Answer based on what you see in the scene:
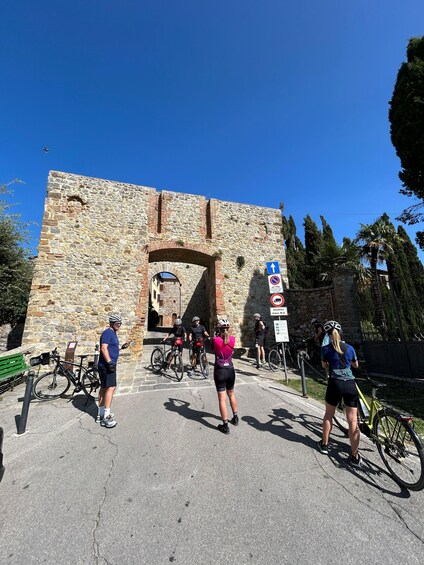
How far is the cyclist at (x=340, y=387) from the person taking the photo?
299cm

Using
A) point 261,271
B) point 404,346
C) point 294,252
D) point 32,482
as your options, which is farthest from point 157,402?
point 294,252

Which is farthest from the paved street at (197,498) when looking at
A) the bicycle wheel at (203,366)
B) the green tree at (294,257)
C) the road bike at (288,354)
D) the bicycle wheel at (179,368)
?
the green tree at (294,257)

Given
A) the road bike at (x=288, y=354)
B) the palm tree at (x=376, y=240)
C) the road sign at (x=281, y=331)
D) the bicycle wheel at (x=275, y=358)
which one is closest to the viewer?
the road sign at (x=281, y=331)

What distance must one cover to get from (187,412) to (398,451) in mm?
3242

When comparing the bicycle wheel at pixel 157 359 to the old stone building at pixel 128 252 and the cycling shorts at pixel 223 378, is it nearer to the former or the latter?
the old stone building at pixel 128 252

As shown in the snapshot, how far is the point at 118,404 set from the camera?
5.16 m

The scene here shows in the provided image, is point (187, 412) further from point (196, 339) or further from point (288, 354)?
point (288, 354)

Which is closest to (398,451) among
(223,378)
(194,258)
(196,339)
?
(223,378)

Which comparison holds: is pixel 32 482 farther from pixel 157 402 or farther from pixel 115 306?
pixel 115 306

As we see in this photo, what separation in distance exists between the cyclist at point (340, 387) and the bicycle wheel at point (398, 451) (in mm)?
340

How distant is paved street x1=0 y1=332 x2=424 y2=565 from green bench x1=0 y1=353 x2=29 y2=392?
226cm

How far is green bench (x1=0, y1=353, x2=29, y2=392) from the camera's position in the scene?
Answer: 5.95m

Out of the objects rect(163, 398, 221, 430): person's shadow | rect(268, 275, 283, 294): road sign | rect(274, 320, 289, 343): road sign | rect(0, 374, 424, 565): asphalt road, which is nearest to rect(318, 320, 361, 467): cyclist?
rect(0, 374, 424, 565): asphalt road

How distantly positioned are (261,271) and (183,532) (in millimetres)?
11151
